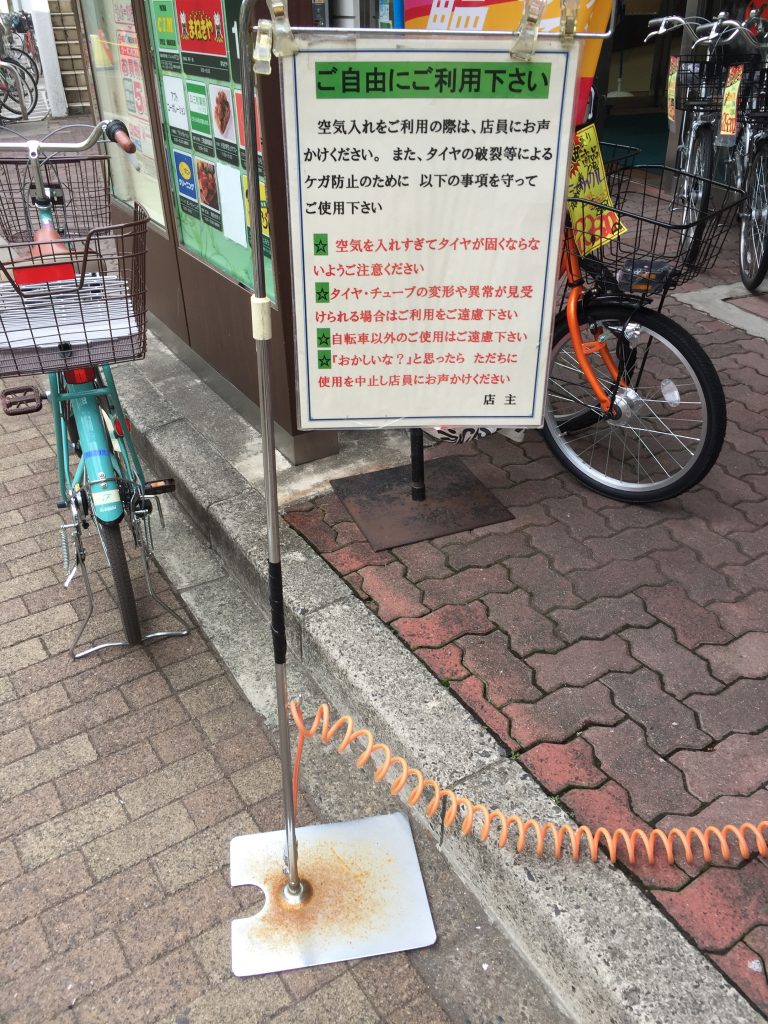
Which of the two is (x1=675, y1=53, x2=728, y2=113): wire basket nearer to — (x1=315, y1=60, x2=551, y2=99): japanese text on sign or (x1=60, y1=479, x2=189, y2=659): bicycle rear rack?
(x1=315, y1=60, x2=551, y2=99): japanese text on sign

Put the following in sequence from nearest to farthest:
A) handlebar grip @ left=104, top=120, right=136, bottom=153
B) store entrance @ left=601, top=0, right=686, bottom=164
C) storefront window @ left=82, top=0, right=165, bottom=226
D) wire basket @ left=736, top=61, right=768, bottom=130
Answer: handlebar grip @ left=104, top=120, right=136, bottom=153 → storefront window @ left=82, top=0, right=165, bottom=226 → wire basket @ left=736, top=61, right=768, bottom=130 → store entrance @ left=601, top=0, right=686, bottom=164

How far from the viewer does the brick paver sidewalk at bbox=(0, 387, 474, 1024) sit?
2.13 meters

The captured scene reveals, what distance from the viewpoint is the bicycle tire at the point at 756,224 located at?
5.62m

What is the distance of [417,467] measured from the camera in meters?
3.56

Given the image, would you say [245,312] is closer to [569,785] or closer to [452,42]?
[452,42]

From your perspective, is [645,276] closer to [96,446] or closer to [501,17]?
[501,17]

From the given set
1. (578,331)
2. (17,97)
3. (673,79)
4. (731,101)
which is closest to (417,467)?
(578,331)

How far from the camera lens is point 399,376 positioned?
243cm

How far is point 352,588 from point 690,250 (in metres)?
1.84

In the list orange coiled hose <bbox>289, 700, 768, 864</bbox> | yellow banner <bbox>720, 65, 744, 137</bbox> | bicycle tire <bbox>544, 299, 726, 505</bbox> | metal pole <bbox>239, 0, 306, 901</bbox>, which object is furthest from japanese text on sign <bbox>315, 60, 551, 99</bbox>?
yellow banner <bbox>720, 65, 744, 137</bbox>

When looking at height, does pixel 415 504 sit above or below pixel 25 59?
below

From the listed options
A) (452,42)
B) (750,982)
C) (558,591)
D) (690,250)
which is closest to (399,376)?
(452,42)

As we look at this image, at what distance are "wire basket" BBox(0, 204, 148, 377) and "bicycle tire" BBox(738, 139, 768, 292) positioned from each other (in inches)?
172

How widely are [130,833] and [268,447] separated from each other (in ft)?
4.70
